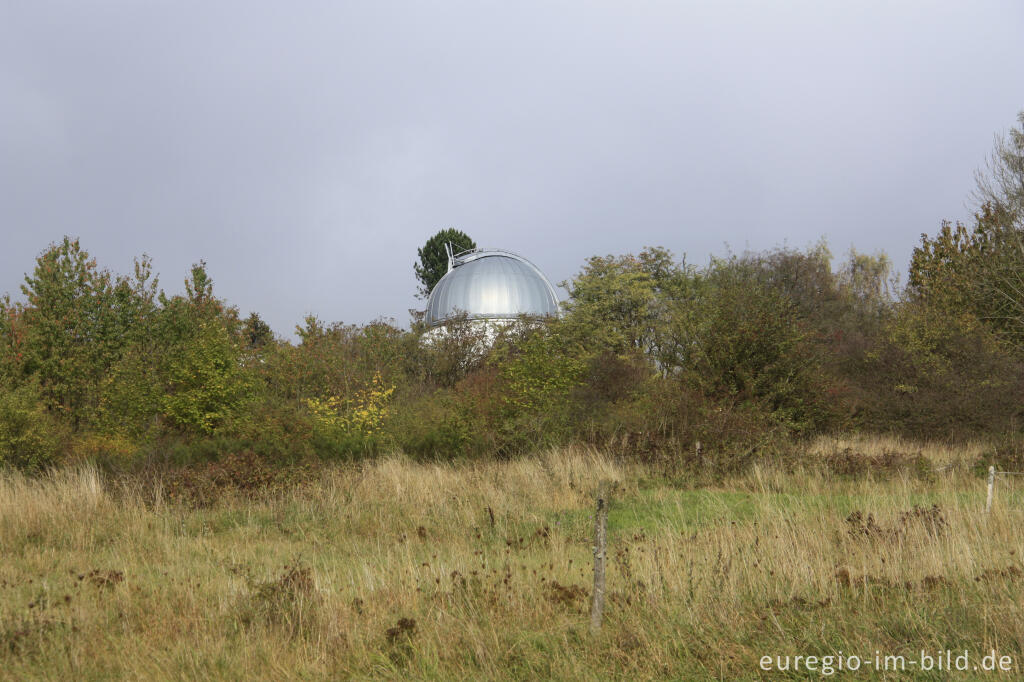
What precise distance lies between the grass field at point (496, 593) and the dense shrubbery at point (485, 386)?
5.03 m

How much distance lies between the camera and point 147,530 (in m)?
9.11

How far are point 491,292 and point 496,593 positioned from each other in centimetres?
4152

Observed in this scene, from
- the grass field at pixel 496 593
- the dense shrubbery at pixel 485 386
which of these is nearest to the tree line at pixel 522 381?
the dense shrubbery at pixel 485 386

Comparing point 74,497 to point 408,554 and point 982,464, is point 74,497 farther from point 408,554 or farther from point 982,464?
point 982,464

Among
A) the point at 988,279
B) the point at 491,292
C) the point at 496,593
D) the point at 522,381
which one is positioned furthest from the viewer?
the point at 491,292

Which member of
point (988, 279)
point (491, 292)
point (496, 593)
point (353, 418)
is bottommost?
point (496, 593)

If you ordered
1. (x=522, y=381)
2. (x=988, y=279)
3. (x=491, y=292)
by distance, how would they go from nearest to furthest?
(x=522, y=381) < (x=988, y=279) < (x=491, y=292)

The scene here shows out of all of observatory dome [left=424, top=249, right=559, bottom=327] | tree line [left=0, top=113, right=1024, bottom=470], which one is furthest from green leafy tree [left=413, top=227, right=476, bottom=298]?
tree line [left=0, top=113, right=1024, bottom=470]

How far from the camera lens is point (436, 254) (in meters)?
61.3

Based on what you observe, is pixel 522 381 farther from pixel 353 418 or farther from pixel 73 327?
pixel 73 327

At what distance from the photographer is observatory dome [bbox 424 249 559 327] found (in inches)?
1807

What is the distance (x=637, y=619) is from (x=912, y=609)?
187 centimetres

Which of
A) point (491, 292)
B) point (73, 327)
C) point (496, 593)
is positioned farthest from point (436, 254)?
point (496, 593)

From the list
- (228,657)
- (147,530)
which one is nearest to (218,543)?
(147,530)
